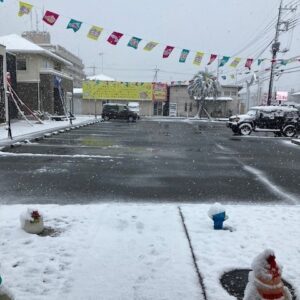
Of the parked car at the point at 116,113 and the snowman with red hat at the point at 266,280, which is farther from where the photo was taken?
the parked car at the point at 116,113

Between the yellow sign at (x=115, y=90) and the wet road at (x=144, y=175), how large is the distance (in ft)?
124

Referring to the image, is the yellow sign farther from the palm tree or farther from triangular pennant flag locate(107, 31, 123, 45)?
triangular pennant flag locate(107, 31, 123, 45)

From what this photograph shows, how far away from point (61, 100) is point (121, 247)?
3470 cm

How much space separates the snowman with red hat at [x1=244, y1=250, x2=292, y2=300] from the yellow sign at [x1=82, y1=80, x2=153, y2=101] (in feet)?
165

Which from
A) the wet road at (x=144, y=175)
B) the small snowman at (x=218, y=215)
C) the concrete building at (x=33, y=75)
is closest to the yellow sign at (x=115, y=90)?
the concrete building at (x=33, y=75)

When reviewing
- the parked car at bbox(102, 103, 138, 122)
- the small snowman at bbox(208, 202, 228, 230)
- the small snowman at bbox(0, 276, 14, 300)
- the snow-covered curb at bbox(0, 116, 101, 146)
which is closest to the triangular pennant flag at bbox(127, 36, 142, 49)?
the snow-covered curb at bbox(0, 116, 101, 146)

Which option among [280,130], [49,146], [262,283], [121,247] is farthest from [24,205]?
[280,130]

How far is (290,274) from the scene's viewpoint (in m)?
4.01

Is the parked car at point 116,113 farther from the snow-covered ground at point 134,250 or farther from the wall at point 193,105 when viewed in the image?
the snow-covered ground at point 134,250

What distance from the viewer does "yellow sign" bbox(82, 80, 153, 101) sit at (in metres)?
52.1

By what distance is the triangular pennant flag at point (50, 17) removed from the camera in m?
17.9

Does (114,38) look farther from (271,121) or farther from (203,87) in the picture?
(203,87)

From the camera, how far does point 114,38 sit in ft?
67.6

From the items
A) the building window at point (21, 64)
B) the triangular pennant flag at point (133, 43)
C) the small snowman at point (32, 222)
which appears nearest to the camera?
the small snowman at point (32, 222)
